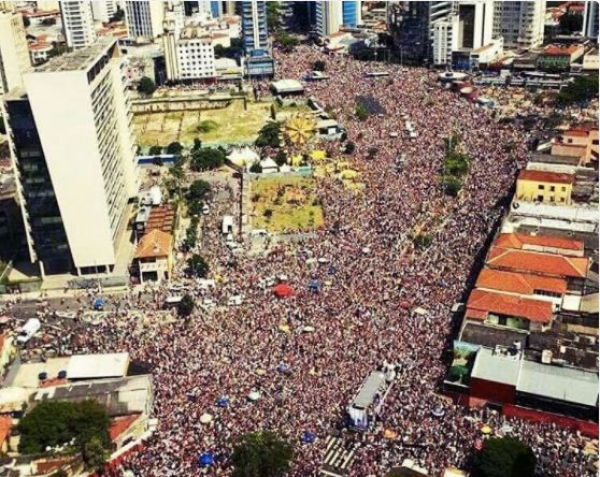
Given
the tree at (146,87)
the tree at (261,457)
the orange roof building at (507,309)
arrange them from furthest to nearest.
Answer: the tree at (146,87) → the orange roof building at (507,309) → the tree at (261,457)

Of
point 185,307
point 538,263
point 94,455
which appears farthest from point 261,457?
point 538,263

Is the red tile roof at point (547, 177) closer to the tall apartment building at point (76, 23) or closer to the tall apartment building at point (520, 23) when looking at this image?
Answer: the tall apartment building at point (520, 23)

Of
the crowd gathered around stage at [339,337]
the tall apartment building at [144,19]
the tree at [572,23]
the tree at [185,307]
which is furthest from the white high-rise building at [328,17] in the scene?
the tree at [185,307]

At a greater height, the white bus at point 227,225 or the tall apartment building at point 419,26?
the tall apartment building at point 419,26

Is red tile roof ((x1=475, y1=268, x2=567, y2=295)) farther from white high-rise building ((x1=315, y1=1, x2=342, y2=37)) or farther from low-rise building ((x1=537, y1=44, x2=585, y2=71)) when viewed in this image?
white high-rise building ((x1=315, y1=1, x2=342, y2=37))

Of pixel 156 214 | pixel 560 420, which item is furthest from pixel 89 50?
pixel 560 420

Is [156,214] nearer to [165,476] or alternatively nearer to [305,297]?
[305,297]

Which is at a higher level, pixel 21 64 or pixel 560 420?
pixel 21 64
